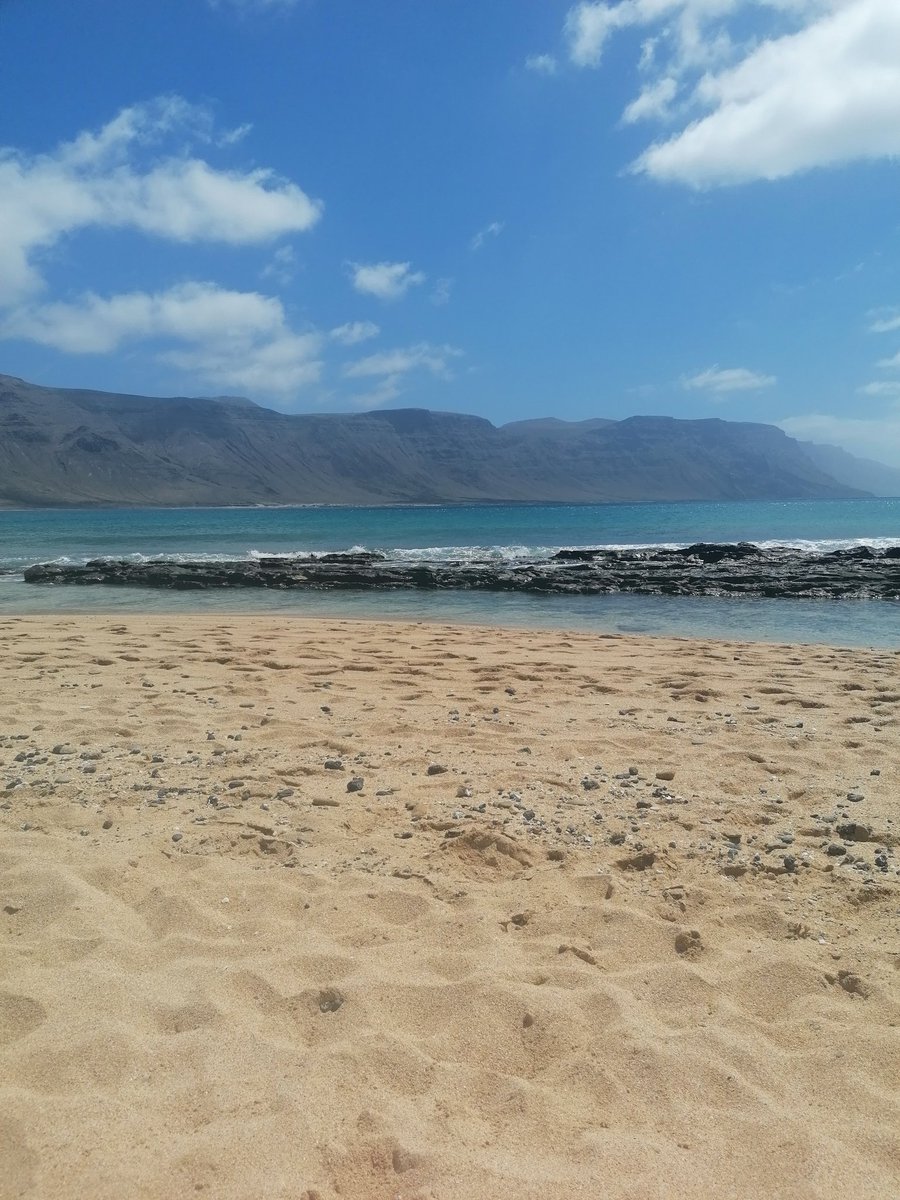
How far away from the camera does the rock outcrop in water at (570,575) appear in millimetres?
17922

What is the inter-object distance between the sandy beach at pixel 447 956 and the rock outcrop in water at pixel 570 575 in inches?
502

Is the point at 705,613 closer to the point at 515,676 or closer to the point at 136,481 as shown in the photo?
the point at 515,676

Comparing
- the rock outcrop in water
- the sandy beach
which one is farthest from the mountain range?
the sandy beach

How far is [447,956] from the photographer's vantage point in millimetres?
2930

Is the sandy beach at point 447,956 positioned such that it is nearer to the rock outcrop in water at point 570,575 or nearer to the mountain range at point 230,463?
the rock outcrop in water at point 570,575

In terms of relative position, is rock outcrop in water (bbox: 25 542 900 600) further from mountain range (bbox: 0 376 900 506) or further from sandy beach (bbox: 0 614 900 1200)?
mountain range (bbox: 0 376 900 506)

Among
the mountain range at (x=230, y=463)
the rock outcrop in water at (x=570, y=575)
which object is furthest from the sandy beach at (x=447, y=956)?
the mountain range at (x=230, y=463)

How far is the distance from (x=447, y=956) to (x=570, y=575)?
17.6 m

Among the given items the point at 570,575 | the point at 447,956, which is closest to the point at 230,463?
the point at 570,575

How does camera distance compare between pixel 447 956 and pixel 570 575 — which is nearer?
pixel 447 956

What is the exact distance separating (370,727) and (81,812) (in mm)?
2151

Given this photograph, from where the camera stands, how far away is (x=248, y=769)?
15.7ft

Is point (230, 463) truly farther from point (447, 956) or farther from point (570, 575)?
point (447, 956)

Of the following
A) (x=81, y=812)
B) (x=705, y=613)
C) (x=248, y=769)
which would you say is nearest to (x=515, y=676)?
(x=248, y=769)
